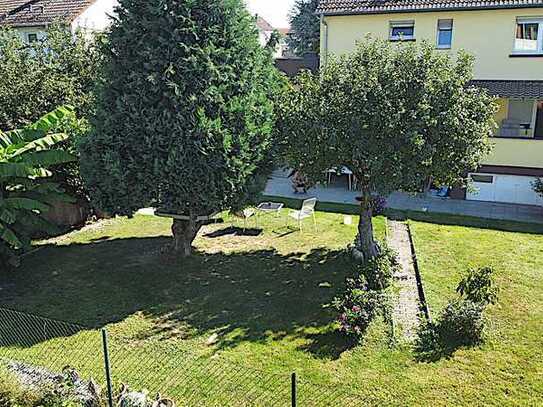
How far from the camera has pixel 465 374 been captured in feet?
31.7

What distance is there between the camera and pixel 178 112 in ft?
42.8

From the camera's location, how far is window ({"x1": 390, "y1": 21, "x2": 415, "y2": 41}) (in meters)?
23.0

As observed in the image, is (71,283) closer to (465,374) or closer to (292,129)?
(292,129)

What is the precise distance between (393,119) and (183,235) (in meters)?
7.03

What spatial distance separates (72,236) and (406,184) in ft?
37.3

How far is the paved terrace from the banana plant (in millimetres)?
9661

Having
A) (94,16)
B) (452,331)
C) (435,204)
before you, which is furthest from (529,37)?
(94,16)

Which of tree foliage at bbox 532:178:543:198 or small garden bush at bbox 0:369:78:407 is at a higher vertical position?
tree foliage at bbox 532:178:543:198

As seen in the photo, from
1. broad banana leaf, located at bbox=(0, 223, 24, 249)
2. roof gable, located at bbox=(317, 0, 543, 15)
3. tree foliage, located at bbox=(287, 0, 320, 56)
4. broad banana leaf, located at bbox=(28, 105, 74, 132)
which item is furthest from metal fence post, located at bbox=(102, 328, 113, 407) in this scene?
tree foliage, located at bbox=(287, 0, 320, 56)

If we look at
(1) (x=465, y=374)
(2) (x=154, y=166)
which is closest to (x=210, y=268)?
(2) (x=154, y=166)

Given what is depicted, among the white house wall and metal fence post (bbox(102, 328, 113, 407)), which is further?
the white house wall

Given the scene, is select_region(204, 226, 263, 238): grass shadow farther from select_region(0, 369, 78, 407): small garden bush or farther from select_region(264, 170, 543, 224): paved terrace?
select_region(0, 369, 78, 407): small garden bush

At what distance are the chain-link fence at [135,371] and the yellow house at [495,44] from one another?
49.6 feet

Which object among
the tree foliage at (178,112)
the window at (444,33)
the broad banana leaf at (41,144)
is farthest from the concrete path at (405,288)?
the broad banana leaf at (41,144)
